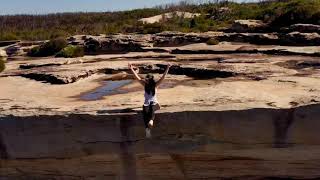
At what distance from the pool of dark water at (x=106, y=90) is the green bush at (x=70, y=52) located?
6.05 m

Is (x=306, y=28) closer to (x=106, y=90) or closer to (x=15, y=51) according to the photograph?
(x=106, y=90)

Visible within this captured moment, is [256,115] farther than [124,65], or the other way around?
[124,65]

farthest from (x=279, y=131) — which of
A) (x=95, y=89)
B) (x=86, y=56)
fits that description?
(x=86, y=56)

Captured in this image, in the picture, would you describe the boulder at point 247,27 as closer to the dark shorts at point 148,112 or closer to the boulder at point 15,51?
the boulder at point 15,51

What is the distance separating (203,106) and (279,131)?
1472mm

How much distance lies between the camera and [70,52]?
20562 millimetres

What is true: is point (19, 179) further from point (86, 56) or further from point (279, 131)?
point (86, 56)

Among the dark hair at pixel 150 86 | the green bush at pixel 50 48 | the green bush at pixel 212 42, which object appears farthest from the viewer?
the green bush at pixel 50 48

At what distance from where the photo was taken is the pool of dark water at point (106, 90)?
12833mm

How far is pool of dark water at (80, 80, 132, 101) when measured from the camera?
12833 mm

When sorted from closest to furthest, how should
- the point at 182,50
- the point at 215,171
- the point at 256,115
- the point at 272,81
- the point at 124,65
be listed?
the point at 256,115, the point at 215,171, the point at 272,81, the point at 124,65, the point at 182,50

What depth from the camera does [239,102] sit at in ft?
36.5

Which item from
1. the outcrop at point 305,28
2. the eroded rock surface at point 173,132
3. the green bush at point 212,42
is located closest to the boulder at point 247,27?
the outcrop at point 305,28

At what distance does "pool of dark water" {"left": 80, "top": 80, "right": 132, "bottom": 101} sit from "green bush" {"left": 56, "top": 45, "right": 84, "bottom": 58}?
605cm
